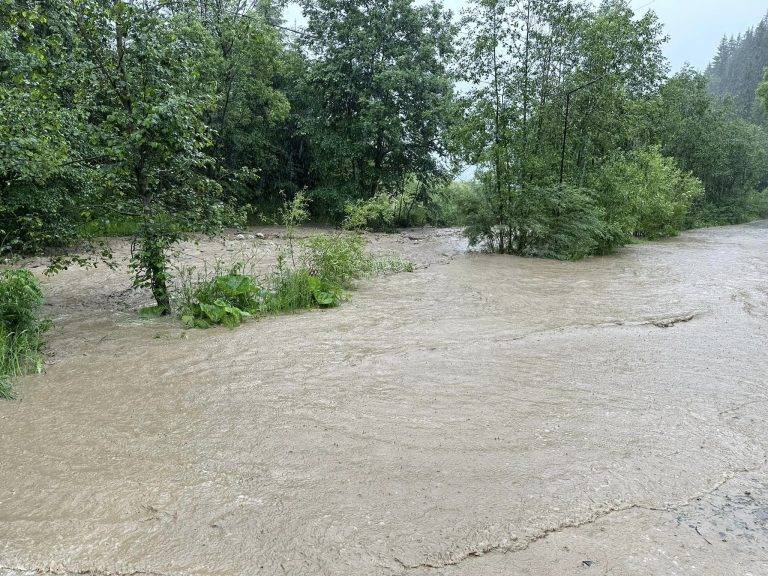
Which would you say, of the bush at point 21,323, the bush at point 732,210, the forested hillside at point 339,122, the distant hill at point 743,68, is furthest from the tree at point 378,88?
the distant hill at point 743,68

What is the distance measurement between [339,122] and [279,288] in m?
16.6

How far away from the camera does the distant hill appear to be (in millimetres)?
69062

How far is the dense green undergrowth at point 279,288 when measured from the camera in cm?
745

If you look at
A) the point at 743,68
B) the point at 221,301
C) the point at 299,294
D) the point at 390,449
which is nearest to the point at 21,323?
the point at 221,301

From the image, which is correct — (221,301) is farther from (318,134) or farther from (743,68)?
(743,68)

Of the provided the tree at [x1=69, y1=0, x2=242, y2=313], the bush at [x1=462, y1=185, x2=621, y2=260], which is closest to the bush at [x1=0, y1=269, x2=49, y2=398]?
the tree at [x1=69, y1=0, x2=242, y2=313]

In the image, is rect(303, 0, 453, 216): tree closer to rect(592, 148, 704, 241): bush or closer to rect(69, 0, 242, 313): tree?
rect(592, 148, 704, 241): bush

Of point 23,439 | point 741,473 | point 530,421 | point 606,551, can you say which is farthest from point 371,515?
point 23,439

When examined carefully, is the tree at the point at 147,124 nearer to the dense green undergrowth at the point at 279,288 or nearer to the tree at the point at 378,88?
the dense green undergrowth at the point at 279,288

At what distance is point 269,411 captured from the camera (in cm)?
451

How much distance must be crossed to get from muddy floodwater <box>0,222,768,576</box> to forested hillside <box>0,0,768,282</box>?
6.97ft

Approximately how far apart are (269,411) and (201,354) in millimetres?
1916

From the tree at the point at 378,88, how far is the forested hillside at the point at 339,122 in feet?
0.28

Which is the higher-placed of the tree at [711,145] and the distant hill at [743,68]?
the distant hill at [743,68]
